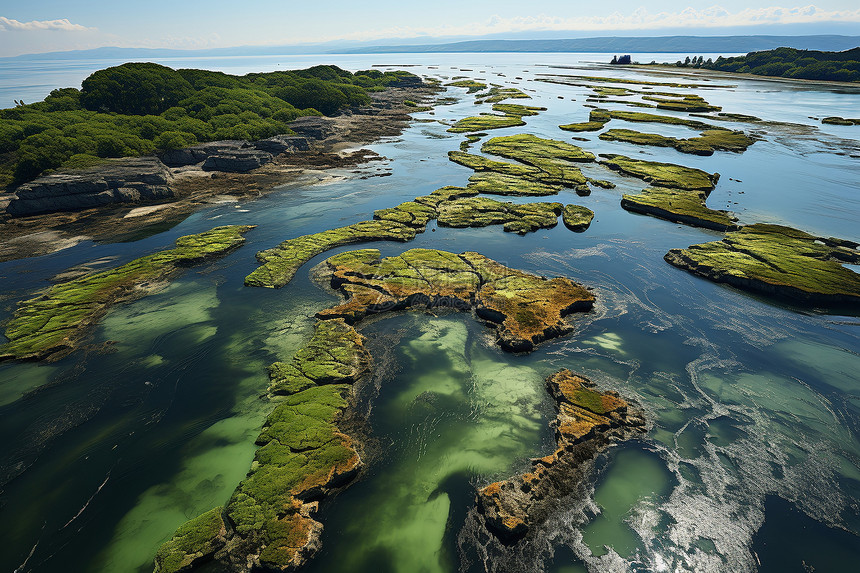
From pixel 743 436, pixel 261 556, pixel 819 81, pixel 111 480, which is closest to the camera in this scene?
pixel 261 556

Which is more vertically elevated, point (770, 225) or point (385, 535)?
point (770, 225)

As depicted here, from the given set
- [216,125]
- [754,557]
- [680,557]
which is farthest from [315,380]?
[216,125]

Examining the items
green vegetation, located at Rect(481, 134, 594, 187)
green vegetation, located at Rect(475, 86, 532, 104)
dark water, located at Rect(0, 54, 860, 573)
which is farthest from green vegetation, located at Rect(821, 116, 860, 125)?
dark water, located at Rect(0, 54, 860, 573)

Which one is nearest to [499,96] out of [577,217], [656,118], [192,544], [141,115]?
[656,118]

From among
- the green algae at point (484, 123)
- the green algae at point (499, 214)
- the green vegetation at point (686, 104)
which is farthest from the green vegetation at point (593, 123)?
the green algae at point (499, 214)

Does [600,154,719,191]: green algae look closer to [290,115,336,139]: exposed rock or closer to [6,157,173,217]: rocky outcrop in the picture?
[290,115,336,139]: exposed rock

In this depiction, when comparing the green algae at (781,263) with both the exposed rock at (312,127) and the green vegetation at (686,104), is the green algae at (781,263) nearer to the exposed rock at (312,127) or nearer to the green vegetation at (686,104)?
the exposed rock at (312,127)

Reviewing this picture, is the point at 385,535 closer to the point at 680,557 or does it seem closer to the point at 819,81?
the point at 680,557
